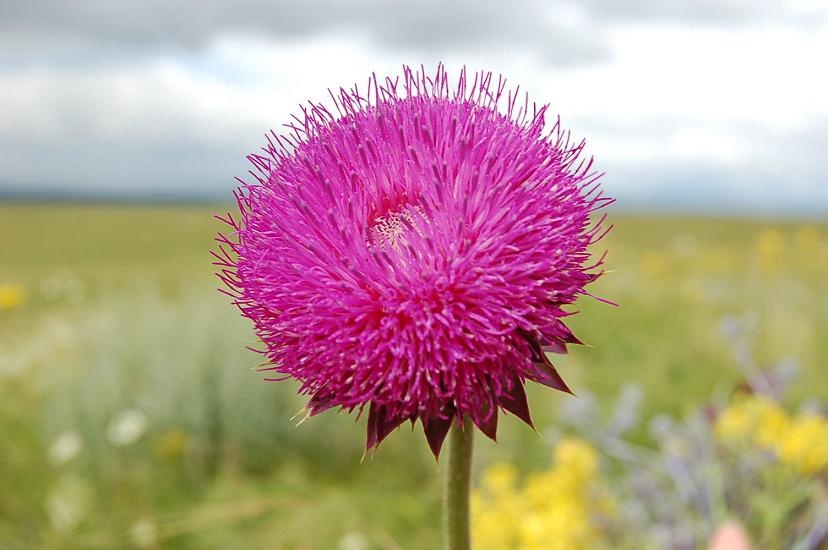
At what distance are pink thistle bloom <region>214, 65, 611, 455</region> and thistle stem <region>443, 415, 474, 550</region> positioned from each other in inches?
1.8

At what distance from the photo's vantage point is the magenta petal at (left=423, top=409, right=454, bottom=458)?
5.38 feet

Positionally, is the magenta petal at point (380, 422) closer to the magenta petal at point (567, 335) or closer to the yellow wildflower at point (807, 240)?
the magenta petal at point (567, 335)

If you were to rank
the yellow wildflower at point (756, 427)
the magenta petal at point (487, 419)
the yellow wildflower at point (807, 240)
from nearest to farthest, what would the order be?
the magenta petal at point (487, 419)
the yellow wildflower at point (756, 427)
the yellow wildflower at point (807, 240)

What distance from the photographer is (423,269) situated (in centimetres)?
166

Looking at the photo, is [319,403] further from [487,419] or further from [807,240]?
[807,240]

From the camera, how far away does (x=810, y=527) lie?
148 inches

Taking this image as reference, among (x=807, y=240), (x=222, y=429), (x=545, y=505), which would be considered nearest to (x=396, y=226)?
(x=545, y=505)

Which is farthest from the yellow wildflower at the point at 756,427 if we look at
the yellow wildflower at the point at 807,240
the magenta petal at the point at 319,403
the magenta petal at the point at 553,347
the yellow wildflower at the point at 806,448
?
the yellow wildflower at the point at 807,240

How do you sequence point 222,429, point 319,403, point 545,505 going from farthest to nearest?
point 222,429 < point 545,505 < point 319,403

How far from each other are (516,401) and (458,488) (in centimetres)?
23

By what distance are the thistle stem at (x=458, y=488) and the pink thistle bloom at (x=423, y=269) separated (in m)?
0.04

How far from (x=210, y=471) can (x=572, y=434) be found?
314 centimetres

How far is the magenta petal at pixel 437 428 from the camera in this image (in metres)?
1.64

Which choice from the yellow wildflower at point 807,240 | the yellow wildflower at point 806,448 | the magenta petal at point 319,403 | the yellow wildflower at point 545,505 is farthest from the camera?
the yellow wildflower at point 807,240
